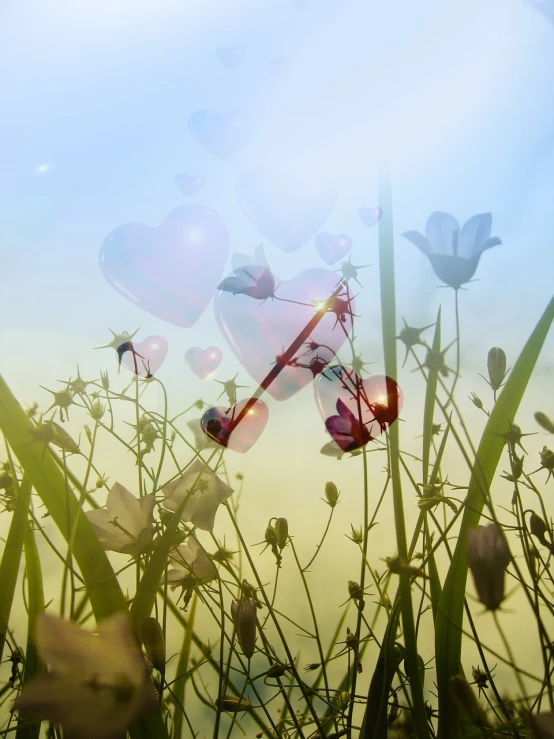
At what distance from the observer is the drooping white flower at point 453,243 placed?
1.33 ft

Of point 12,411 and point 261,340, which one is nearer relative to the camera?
point 12,411

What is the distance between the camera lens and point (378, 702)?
34 cm

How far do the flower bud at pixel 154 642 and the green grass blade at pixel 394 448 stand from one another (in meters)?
0.16

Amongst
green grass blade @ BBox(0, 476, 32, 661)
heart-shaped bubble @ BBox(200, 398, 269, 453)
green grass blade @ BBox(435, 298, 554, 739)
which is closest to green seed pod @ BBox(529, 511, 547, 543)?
green grass blade @ BBox(435, 298, 554, 739)

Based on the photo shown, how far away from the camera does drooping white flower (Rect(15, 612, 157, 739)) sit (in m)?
0.25

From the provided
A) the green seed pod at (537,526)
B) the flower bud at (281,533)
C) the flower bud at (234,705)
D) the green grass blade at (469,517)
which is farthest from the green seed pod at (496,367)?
the flower bud at (234,705)

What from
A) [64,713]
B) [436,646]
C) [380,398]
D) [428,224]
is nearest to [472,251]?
[428,224]

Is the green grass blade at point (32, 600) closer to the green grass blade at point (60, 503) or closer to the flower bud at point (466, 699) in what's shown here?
the green grass blade at point (60, 503)

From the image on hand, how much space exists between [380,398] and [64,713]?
287mm

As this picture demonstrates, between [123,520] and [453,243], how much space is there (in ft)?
1.17

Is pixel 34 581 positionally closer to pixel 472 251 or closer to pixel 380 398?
pixel 380 398

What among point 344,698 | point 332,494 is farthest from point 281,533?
point 344,698

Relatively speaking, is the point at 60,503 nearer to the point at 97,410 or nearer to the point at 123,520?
the point at 123,520

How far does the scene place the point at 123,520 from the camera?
1.22 ft
